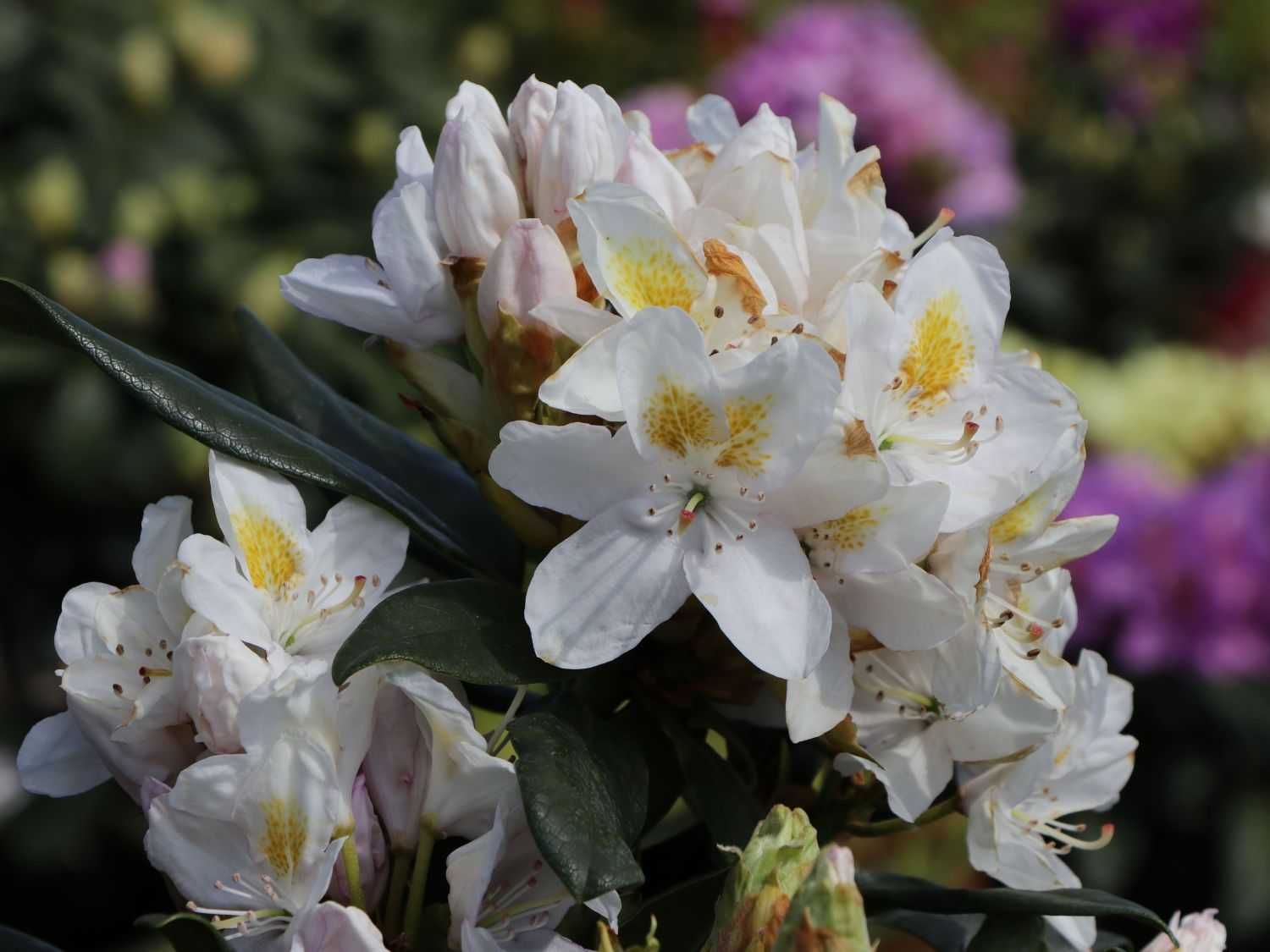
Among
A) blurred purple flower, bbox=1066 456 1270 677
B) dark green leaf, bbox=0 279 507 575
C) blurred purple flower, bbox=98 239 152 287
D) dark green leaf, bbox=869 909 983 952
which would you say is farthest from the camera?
blurred purple flower, bbox=98 239 152 287

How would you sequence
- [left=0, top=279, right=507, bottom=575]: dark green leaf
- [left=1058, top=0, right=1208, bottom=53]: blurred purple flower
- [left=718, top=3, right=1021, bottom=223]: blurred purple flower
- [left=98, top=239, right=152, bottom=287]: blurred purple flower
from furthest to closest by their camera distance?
[left=1058, top=0, right=1208, bottom=53]: blurred purple flower < [left=718, top=3, right=1021, bottom=223]: blurred purple flower < [left=98, top=239, right=152, bottom=287]: blurred purple flower < [left=0, top=279, right=507, bottom=575]: dark green leaf

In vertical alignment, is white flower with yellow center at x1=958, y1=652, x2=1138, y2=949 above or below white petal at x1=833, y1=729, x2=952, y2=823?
below

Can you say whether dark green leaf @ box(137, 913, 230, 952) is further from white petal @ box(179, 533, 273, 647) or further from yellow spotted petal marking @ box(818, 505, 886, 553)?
yellow spotted petal marking @ box(818, 505, 886, 553)

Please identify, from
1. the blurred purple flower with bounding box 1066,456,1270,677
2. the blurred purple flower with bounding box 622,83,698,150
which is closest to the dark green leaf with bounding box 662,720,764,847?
the blurred purple flower with bounding box 1066,456,1270,677

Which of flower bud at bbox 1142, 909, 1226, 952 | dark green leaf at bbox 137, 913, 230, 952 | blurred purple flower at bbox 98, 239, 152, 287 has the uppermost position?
dark green leaf at bbox 137, 913, 230, 952

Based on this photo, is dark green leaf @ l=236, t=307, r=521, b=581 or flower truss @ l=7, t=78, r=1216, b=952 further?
dark green leaf @ l=236, t=307, r=521, b=581

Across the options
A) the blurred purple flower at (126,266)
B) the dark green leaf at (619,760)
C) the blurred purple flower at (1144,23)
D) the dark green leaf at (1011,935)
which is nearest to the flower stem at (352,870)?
the dark green leaf at (619,760)

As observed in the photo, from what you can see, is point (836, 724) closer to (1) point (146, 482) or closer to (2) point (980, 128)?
(1) point (146, 482)
